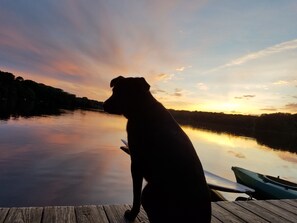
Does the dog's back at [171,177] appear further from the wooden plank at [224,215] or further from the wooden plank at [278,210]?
the wooden plank at [278,210]

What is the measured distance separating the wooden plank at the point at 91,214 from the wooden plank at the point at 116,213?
68 millimetres

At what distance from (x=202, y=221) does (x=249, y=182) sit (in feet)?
41.0

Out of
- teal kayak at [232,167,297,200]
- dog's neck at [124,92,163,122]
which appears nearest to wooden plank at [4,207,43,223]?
dog's neck at [124,92,163,122]

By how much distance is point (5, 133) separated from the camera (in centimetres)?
3039

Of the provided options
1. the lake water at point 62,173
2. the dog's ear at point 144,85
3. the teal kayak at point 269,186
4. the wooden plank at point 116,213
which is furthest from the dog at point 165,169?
the lake water at point 62,173

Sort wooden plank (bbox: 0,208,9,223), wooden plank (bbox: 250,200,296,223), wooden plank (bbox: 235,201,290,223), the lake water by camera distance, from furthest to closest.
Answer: the lake water < wooden plank (bbox: 250,200,296,223) < wooden plank (bbox: 235,201,290,223) < wooden plank (bbox: 0,208,9,223)

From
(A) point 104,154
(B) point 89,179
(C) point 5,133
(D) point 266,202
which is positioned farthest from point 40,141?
(D) point 266,202

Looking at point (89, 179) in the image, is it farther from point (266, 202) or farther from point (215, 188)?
point (266, 202)

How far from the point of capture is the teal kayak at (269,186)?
437 inches

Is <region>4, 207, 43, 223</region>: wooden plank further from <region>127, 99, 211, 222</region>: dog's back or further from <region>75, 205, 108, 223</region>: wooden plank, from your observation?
<region>127, 99, 211, 222</region>: dog's back

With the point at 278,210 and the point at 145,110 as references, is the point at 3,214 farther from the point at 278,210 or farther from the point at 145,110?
the point at 278,210

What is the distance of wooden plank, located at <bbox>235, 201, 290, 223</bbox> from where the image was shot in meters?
4.57

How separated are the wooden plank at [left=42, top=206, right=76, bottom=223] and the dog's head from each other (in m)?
1.53

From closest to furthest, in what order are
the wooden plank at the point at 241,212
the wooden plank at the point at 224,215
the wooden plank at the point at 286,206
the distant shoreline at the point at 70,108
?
the wooden plank at the point at 224,215
the wooden plank at the point at 241,212
the wooden plank at the point at 286,206
the distant shoreline at the point at 70,108
